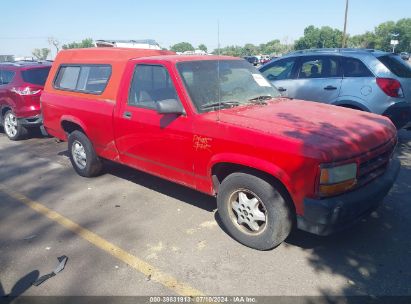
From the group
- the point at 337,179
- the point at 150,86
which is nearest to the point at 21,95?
the point at 150,86

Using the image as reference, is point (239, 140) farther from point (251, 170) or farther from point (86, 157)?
point (86, 157)

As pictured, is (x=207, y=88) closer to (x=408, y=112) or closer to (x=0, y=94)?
(x=408, y=112)

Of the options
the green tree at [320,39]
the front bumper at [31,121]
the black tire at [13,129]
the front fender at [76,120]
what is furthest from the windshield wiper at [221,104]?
the green tree at [320,39]

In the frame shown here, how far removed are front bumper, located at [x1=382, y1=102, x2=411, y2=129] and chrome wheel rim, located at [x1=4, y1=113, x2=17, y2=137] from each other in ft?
26.0

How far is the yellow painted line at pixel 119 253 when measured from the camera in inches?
120

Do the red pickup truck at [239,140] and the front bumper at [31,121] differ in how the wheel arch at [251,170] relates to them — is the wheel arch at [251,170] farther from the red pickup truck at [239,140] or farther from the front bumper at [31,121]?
the front bumper at [31,121]

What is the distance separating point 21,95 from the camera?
8.07 m

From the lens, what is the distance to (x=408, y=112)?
6.17 meters

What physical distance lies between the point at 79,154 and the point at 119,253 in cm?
264

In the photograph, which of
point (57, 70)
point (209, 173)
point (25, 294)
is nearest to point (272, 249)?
point (209, 173)

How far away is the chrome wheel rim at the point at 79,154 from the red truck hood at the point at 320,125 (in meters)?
2.82

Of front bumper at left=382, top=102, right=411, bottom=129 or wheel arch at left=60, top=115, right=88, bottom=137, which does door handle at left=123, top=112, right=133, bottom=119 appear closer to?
wheel arch at left=60, top=115, right=88, bottom=137

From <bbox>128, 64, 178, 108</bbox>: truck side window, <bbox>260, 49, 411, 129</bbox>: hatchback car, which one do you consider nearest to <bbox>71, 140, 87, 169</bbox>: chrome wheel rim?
<bbox>128, 64, 178, 108</bbox>: truck side window

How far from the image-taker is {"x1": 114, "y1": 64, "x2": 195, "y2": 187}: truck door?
3928mm
